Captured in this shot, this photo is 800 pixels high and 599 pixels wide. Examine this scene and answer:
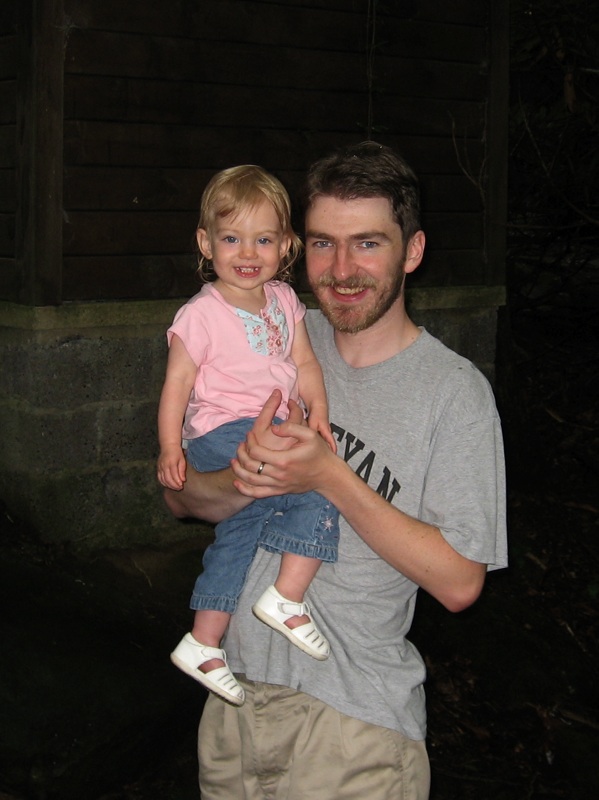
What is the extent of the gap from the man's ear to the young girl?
0.40 m

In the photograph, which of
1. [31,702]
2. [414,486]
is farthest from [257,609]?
[31,702]

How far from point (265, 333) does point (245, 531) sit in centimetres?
59

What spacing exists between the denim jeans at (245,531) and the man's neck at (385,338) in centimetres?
40

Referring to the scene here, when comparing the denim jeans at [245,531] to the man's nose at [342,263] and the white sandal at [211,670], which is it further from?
the man's nose at [342,263]

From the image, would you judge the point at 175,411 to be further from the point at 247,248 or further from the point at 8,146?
the point at 8,146

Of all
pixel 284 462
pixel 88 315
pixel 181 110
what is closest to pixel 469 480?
pixel 284 462

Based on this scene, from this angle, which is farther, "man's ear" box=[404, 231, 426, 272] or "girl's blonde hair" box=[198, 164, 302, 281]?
"girl's blonde hair" box=[198, 164, 302, 281]

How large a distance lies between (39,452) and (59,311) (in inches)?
30.8

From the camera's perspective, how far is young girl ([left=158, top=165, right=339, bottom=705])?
10.1 feet

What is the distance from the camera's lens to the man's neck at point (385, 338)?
2.98 m

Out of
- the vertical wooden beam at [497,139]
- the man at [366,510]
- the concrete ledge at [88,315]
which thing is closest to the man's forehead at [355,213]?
the man at [366,510]

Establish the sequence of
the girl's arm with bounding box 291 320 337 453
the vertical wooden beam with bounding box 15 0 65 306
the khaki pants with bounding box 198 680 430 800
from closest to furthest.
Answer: the khaki pants with bounding box 198 680 430 800
the girl's arm with bounding box 291 320 337 453
the vertical wooden beam with bounding box 15 0 65 306

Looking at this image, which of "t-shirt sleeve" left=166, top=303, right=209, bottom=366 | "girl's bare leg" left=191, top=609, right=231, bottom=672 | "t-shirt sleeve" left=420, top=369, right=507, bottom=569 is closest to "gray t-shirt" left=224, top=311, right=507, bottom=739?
Answer: "t-shirt sleeve" left=420, top=369, right=507, bottom=569

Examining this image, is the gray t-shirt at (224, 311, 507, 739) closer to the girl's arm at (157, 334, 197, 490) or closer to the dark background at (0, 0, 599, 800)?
the girl's arm at (157, 334, 197, 490)
